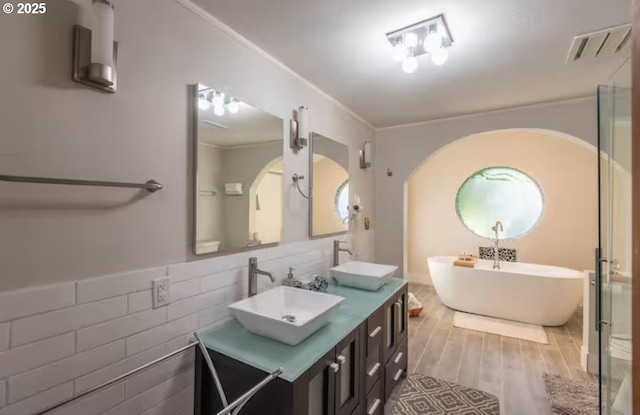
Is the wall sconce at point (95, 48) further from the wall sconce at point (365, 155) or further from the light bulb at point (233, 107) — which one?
the wall sconce at point (365, 155)

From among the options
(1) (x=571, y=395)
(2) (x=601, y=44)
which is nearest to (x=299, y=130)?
(2) (x=601, y=44)

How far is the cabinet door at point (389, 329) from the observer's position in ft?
6.54

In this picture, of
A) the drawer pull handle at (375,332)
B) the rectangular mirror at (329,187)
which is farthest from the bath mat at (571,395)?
the rectangular mirror at (329,187)

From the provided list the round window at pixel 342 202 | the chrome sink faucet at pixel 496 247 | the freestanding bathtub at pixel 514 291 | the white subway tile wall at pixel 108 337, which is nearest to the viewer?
the white subway tile wall at pixel 108 337

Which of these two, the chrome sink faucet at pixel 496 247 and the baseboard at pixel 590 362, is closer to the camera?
the baseboard at pixel 590 362

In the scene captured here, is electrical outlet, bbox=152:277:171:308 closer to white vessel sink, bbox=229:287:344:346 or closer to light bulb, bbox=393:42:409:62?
white vessel sink, bbox=229:287:344:346

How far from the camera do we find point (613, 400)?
5.35ft

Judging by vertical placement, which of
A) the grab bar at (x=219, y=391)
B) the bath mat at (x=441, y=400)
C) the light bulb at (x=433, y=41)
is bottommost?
the bath mat at (x=441, y=400)

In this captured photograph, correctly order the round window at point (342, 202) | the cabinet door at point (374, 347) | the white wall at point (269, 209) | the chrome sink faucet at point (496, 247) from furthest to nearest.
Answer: the chrome sink faucet at point (496, 247) < the round window at point (342, 202) < the white wall at point (269, 209) < the cabinet door at point (374, 347)

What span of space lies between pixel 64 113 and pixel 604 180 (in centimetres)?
295

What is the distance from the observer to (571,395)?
7.00ft

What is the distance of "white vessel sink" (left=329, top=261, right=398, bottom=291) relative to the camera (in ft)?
7.09

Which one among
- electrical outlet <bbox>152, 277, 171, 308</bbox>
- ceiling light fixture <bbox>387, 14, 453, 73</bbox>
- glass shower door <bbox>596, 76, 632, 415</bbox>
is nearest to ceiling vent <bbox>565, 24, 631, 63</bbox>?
glass shower door <bbox>596, 76, 632, 415</bbox>

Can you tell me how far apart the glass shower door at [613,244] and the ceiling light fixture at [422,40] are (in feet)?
3.23
